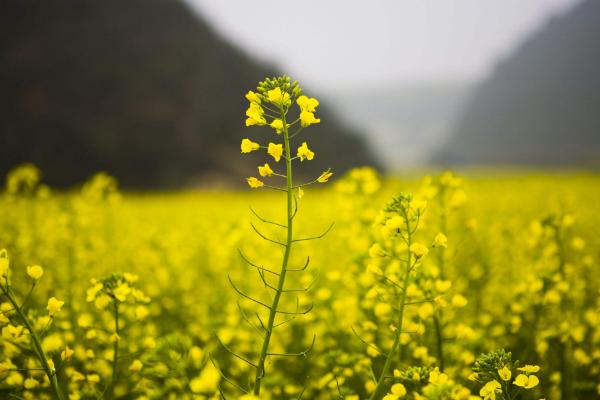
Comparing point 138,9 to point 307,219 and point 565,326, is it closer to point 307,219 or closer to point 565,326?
point 307,219

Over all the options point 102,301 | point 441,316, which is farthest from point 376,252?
point 102,301

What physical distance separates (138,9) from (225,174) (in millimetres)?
18404

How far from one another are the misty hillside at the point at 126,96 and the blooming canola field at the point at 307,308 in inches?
1052

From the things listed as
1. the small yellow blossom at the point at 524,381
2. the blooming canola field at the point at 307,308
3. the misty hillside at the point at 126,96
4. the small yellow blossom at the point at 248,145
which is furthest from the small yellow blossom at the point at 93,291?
the misty hillside at the point at 126,96

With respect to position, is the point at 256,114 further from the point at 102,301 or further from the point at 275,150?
the point at 102,301

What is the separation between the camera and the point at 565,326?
2.95 m

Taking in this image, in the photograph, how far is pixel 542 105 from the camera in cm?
11088

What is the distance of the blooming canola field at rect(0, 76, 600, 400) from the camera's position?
1836 millimetres

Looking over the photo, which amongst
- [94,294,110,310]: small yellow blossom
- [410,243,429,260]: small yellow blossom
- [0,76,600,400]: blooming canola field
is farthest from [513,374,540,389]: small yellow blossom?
[94,294,110,310]: small yellow blossom

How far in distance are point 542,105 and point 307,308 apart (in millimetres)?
128706

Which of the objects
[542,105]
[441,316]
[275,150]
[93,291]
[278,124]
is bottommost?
[93,291]

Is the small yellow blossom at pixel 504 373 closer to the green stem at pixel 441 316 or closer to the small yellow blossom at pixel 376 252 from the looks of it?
the small yellow blossom at pixel 376 252

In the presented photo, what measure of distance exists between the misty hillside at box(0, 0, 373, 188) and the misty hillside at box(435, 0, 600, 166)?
247ft

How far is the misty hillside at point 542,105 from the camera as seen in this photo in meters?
96.2
